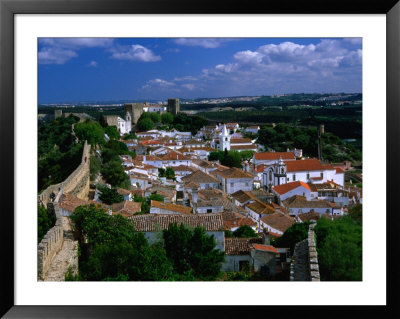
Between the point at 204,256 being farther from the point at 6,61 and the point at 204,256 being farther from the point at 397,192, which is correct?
the point at 6,61

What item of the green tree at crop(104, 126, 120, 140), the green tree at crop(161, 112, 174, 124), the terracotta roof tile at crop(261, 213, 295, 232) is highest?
the green tree at crop(161, 112, 174, 124)

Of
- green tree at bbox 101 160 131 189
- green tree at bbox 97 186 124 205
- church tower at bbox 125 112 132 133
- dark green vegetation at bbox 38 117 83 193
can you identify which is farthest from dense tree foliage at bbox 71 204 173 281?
church tower at bbox 125 112 132 133

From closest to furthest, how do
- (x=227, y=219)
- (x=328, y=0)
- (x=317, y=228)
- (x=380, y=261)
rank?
(x=328, y=0) → (x=380, y=261) → (x=317, y=228) → (x=227, y=219)

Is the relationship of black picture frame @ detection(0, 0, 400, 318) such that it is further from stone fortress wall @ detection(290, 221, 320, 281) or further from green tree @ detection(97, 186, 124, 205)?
green tree @ detection(97, 186, 124, 205)

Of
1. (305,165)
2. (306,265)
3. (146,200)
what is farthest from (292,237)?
(305,165)

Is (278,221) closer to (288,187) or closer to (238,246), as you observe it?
(238,246)

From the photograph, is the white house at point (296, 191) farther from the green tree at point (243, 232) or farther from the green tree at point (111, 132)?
the green tree at point (111, 132)

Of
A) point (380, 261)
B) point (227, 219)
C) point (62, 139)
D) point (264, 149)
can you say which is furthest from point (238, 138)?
point (380, 261)
